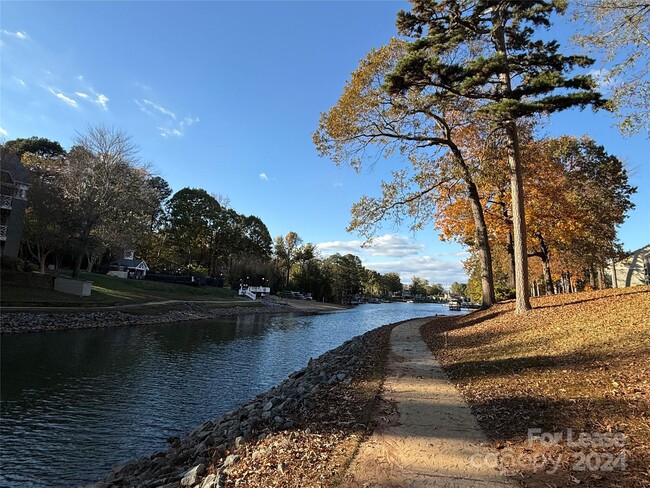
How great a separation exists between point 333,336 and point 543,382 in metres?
21.3

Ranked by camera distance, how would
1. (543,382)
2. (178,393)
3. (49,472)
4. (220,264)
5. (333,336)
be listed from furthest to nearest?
(220,264)
(333,336)
(178,393)
(49,472)
(543,382)

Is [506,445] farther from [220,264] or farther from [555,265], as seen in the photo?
[220,264]

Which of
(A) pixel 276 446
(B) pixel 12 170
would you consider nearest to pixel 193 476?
(A) pixel 276 446

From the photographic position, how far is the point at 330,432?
497 cm

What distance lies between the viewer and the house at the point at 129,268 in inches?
1980

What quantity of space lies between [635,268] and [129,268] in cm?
6107

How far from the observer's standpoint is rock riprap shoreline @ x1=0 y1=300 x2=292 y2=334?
19.8m

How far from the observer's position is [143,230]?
43.7 meters

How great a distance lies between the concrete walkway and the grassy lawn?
23.8 meters

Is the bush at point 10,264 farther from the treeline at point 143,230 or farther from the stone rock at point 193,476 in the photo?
the stone rock at point 193,476

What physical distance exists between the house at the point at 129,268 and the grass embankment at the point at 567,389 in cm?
4581

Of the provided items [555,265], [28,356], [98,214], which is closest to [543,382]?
[28,356]

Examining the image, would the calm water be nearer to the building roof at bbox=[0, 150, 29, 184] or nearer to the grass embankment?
the grass embankment

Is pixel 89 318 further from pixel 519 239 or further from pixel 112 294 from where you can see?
pixel 519 239
